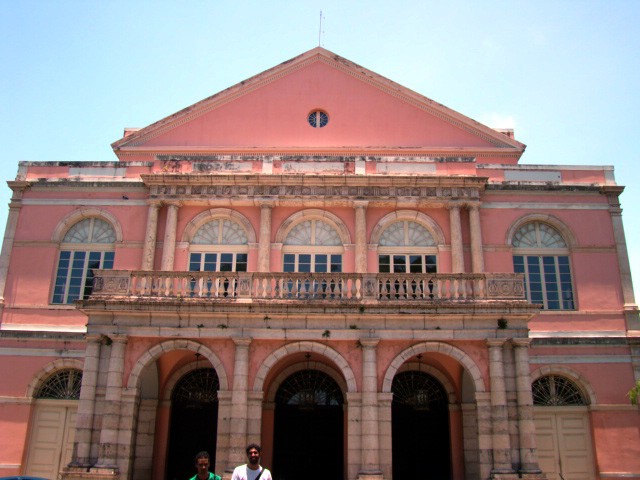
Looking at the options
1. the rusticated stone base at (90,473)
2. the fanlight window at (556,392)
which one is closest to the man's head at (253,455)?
the rusticated stone base at (90,473)

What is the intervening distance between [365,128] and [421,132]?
191 cm

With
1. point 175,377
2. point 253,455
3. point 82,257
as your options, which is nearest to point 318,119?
point 82,257

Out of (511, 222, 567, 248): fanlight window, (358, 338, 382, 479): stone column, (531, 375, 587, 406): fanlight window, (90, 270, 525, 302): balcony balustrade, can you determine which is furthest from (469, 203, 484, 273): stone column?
(358, 338, 382, 479): stone column

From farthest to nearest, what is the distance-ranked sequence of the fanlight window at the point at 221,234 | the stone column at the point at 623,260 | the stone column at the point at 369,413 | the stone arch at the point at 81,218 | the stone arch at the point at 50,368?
the stone arch at the point at 81,218, the fanlight window at the point at 221,234, the stone column at the point at 623,260, the stone arch at the point at 50,368, the stone column at the point at 369,413

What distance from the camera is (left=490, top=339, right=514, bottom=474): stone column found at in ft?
42.9

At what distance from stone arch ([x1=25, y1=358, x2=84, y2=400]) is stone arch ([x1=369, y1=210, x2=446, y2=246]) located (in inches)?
377

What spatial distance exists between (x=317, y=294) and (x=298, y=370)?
12.8 feet

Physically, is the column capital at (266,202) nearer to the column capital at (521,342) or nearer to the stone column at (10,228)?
the stone column at (10,228)

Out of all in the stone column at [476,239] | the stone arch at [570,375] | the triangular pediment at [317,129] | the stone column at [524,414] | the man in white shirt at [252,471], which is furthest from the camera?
the triangular pediment at [317,129]

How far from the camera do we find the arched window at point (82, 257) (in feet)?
63.5

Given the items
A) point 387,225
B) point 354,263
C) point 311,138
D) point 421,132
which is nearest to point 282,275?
point 354,263

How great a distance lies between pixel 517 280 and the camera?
47.6 ft

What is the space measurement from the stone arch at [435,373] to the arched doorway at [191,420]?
5.43 m

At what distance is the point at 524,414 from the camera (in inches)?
527
